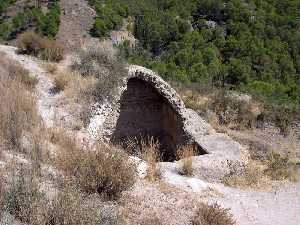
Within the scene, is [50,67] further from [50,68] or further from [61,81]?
[61,81]

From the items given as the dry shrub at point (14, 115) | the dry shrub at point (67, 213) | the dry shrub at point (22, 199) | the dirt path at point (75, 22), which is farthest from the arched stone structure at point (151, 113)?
the dirt path at point (75, 22)

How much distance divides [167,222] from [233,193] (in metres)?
2.66

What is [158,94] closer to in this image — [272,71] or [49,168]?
[49,168]

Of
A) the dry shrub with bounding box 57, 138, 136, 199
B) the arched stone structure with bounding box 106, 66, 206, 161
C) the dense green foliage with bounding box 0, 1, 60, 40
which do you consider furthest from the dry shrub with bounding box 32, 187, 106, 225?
the dense green foliage with bounding box 0, 1, 60, 40

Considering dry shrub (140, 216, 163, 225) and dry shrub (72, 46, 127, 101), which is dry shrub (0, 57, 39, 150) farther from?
dry shrub (72, 46, 127, 101)

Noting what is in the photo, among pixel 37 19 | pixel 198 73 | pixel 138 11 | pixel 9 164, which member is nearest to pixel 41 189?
pixel 9 164

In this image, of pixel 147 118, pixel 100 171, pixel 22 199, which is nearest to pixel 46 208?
pixel 22 199

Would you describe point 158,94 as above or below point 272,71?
above

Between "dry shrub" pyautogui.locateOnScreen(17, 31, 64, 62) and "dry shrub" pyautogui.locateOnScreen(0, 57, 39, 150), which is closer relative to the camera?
"dry shrub" pyautogui.locateOnScreen(0, 57, 39, 150)

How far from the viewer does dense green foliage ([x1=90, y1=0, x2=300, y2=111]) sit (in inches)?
933

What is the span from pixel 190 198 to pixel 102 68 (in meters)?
5.73

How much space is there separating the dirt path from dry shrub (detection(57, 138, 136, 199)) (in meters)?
20.8

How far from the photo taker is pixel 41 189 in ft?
16.4

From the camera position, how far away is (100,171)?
17.4 ft
